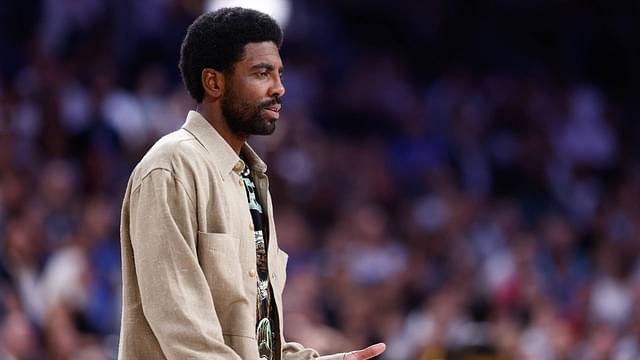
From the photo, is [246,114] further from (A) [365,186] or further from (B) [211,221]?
(A) [365,186]

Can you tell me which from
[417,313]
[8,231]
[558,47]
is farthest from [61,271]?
[558,47]

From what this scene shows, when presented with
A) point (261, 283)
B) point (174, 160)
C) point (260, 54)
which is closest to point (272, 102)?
point (260, 54)

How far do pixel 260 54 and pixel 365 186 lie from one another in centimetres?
742

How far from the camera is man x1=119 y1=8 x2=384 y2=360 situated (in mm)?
3619

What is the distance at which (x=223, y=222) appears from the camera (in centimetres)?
376

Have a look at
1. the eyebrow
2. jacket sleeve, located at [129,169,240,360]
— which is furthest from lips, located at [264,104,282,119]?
jacket sleeve, located at [129,169,240,360]

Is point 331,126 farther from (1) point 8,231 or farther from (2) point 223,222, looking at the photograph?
(2) point 223,222

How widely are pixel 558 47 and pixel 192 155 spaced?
1036 centimetres

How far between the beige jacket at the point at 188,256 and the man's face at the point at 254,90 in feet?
0.31

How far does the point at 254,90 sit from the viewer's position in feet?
12.7

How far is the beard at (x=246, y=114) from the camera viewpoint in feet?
12.7

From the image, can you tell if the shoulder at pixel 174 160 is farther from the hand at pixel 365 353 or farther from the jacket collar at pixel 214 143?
the hand at pixel 365 353

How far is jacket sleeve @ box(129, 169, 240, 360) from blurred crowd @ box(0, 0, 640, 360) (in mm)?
4223

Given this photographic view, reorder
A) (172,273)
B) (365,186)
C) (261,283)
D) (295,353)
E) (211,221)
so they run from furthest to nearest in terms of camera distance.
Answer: (365,186) < (295,353) < (261,283) < (211,221) < (172,273)
